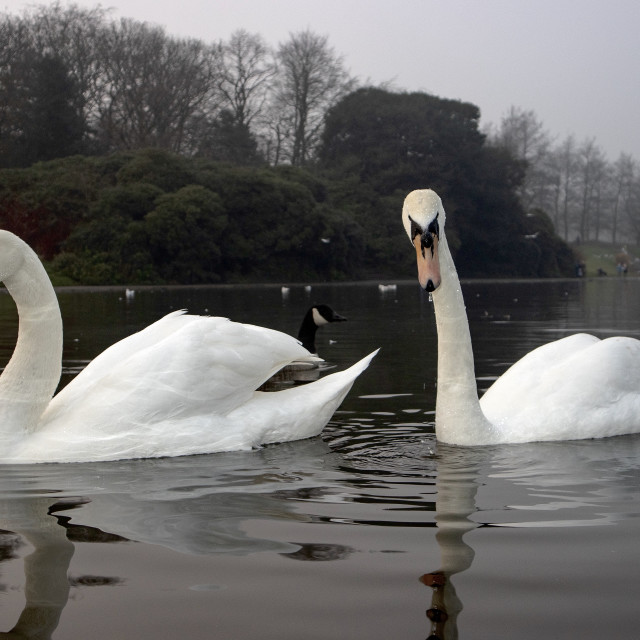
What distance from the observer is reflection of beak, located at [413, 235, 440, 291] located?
4957 millimetres

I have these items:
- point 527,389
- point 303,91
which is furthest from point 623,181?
point 527,389

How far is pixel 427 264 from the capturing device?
496cm

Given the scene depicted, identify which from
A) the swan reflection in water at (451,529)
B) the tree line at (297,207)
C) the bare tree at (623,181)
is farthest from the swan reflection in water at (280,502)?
the bare tree at (623,181)

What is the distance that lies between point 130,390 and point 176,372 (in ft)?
0.84

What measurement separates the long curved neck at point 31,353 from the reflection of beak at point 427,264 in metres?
1.89

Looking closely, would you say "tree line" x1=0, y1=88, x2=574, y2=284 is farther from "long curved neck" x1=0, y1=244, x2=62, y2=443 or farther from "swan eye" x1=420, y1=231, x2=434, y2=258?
"swan eye" x1=420, y1=231, x2=434, y2=258

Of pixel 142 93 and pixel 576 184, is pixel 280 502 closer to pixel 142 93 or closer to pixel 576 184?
pixel 142 93

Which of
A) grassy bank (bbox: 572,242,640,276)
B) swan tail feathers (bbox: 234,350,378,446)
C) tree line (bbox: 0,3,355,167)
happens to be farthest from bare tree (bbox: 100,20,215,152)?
swan tail feathers (bbox: 234,350,378,446)

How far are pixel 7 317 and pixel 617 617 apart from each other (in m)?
16.6

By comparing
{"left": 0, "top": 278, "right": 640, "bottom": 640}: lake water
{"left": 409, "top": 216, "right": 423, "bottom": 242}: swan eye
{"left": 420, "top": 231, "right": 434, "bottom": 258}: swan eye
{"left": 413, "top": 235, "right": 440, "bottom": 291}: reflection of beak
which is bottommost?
{"left": 0, "top": 278, "right": 640, "bottom": 640}: lake water

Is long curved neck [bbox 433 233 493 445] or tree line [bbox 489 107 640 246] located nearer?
long curved neck [bbox 433 233 493 445]

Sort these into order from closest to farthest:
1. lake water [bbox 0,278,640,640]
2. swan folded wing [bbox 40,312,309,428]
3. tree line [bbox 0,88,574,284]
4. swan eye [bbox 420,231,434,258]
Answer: lake water [bbox 0,278,640,640], swan eye [bbox 420,231,434,258], swan folded wing [bbox 40,312,309,428], tree line [bbox 0,88,574,284]

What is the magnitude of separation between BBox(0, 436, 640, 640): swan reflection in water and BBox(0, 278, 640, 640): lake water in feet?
0.04

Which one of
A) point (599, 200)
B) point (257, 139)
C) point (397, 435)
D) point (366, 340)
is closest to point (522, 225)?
point (257, 139)
